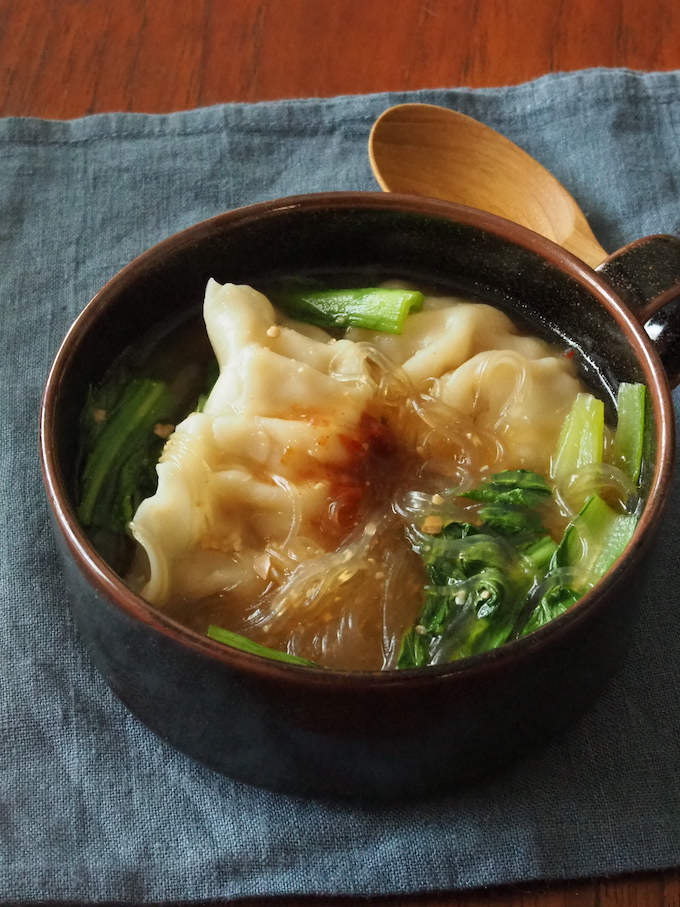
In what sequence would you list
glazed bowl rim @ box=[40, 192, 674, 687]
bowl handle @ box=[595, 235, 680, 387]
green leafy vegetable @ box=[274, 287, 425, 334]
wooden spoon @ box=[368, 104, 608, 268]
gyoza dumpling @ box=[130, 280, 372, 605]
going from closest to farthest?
glazed bowl rim @ box=[40, 192, 674, 687], gyoza dumpling @ box=[130, 280, 372, 605], bowl handle @ box=[595, 235, 680, 387], green leafy vegetable @ box=[274, 287, 425, 334], wooden spoon @ box=[368, 104, 608, 268]

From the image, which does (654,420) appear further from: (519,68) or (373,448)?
(519,68)

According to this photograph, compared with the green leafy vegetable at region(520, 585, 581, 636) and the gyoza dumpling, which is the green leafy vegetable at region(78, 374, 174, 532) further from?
the green leafy vegetable at region(520, 585, 581, 636)

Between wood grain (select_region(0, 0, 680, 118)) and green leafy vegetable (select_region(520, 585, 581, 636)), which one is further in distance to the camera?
wood grain (select_region(0, 0, 680, 118))

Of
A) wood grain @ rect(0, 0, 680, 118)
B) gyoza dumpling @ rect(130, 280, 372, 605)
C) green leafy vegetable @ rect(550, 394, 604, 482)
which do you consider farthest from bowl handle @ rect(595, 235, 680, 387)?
wood grain @ rect(0, 0, 680, 118)

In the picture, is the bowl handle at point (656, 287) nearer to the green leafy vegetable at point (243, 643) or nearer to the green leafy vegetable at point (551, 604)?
the green leafy vegetable at point (551, 604)

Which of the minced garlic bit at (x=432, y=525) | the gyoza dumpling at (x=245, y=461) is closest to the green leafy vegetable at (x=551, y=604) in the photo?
the minced garlic bit at (x=432, y=525)

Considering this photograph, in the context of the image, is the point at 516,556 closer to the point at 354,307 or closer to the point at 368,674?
the point at 368,674

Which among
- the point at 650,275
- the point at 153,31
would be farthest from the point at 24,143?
the point at 650,275
